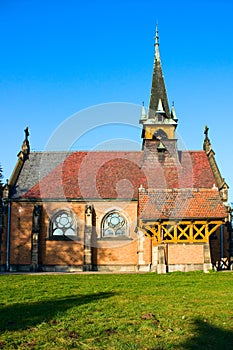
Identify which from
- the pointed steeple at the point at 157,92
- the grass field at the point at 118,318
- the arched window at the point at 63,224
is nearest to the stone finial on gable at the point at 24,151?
the arched window at the point at 63,224

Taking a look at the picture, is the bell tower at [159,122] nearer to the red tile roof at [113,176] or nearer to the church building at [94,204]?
the church building at [94,204]

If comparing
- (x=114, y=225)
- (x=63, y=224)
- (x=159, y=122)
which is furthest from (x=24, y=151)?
(x=159, y=122)

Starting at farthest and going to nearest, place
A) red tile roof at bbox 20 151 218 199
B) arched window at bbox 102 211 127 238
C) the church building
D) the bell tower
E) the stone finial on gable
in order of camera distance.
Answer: the bell tower, the stone finial on gable, red tile roof at bbox 20 151 218 199, arched window at bbox 102 211 127 238, the church building

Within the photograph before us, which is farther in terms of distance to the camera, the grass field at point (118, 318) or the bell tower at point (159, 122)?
the bell tower at point (159, 122)

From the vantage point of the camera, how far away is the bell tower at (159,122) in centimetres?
3481

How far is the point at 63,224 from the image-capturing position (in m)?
30.8

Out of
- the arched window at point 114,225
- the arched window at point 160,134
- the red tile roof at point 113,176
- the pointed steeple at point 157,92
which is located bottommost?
the arched window at point 114,225

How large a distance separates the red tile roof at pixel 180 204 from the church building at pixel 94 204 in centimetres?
278

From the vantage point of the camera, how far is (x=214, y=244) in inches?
1118

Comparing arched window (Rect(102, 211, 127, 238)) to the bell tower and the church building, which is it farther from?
the bell tower

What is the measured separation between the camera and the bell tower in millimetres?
34812

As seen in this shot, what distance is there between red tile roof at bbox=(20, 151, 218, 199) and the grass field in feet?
57.5

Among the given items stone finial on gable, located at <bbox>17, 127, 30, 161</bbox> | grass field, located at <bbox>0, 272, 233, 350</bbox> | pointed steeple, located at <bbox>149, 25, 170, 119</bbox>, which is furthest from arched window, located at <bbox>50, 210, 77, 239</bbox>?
grass field, located at <bbox>0, 272, 233, 350</bbox>

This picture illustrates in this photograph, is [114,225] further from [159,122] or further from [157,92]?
[157,92]
